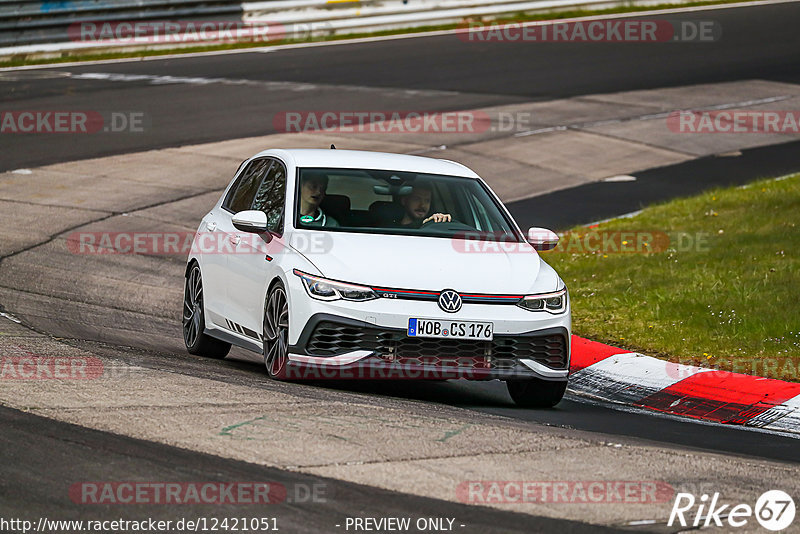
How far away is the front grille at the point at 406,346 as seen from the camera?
8320mm

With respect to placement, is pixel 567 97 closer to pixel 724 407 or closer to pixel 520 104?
pixel 520 104

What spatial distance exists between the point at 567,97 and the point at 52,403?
19.3 m

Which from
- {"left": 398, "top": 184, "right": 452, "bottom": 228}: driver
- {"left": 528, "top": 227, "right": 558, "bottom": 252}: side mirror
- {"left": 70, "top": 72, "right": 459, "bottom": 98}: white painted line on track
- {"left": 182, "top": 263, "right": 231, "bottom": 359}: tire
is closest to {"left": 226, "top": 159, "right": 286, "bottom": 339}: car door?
Result: {"left": 182, "top": 263, "right": 231, "bottom": 359}: tire

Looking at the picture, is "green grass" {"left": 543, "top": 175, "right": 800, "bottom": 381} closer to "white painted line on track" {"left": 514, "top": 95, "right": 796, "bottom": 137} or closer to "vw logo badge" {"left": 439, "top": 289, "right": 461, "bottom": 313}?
"vw logo badge" {"left": 439, "top": 289, "right": 461, "bottom": 313}

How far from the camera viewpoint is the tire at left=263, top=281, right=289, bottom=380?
8625 millimetres

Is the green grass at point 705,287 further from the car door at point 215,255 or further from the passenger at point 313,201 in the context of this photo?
the car door at point 215,255

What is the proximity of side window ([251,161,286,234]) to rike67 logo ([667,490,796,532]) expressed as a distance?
4.05 metres

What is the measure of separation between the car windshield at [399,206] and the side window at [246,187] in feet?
2.40

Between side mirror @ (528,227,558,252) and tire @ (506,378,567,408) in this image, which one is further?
side mirror @ (528,227,558,252)

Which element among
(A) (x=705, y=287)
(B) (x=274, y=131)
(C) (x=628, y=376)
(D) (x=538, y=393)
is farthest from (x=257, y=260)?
(B) (x=274, y=131)

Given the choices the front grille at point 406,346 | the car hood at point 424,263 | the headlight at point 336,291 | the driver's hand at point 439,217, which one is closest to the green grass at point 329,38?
the driver's hand at point 439,217

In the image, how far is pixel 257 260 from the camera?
9297 mm

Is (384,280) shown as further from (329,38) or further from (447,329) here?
(329,38)

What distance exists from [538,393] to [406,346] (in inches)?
43.8
